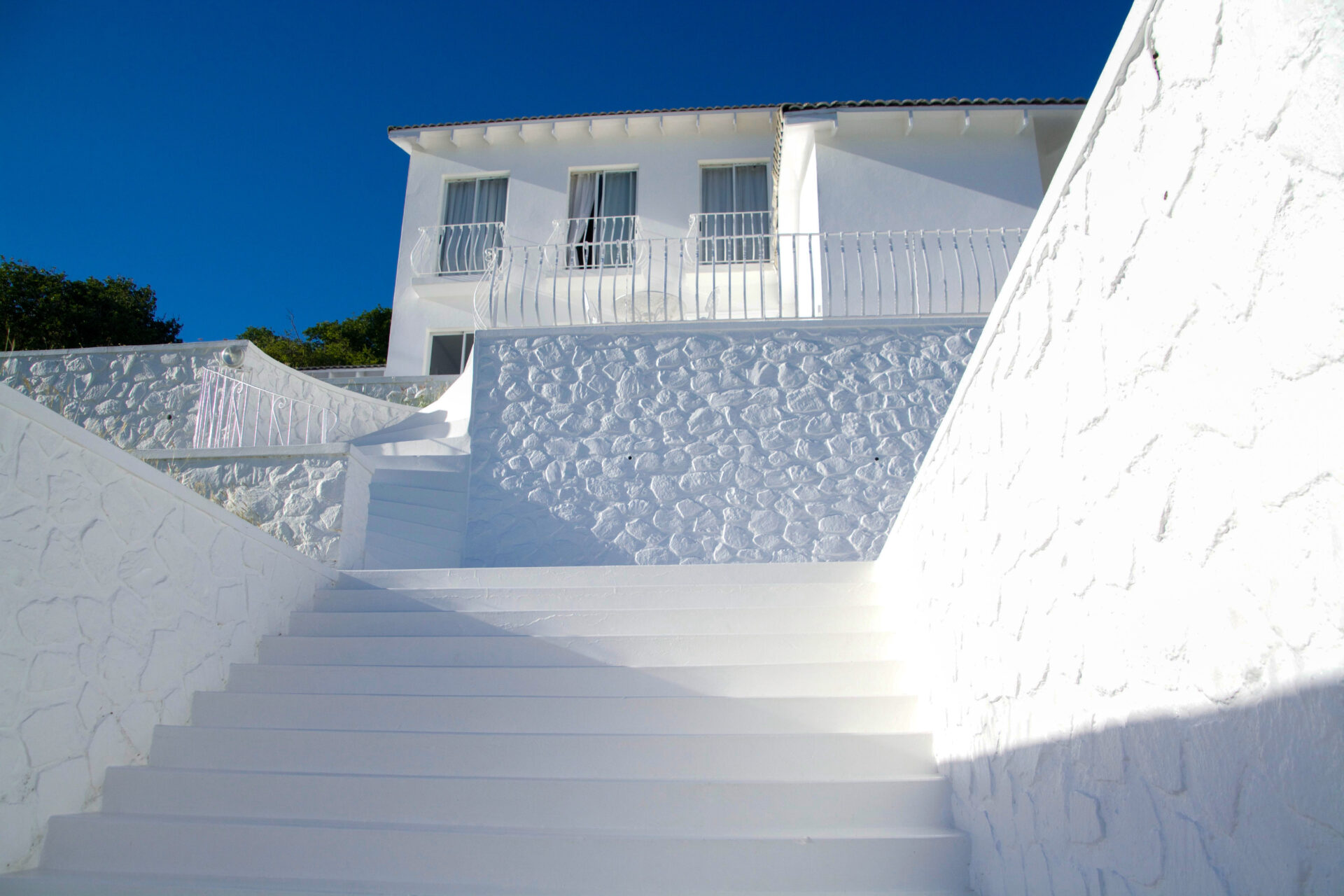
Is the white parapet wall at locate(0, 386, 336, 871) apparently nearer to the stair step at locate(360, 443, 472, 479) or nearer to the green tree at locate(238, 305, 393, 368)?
the stair step at locate(360, 443, 472, 479)

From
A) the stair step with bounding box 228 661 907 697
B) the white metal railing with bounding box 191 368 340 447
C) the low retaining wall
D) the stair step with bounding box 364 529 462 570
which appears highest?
the low retaining wall

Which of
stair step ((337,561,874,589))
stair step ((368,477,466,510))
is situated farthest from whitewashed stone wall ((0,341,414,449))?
stair step ((337,561,874,589))

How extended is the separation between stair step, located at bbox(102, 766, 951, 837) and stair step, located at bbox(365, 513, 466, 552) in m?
3.17

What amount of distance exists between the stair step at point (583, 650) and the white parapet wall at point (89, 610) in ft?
1.23

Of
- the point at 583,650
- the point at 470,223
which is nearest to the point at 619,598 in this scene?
the point at 583,650

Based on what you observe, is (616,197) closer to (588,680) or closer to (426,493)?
(426,493)

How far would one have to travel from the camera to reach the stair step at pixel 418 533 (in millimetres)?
5656

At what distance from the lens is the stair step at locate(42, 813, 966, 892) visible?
2.13 metres

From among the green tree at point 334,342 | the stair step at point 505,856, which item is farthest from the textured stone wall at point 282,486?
the green tree at point 334,342

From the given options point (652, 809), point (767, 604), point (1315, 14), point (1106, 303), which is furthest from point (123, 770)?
point (1315, 14)

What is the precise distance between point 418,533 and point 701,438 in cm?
233

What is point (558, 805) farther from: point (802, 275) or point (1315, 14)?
point (802, 275)

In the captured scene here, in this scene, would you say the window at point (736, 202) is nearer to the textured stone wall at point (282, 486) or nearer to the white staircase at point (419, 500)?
the white staircase at point (419, 500)

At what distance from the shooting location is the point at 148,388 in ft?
26.3
